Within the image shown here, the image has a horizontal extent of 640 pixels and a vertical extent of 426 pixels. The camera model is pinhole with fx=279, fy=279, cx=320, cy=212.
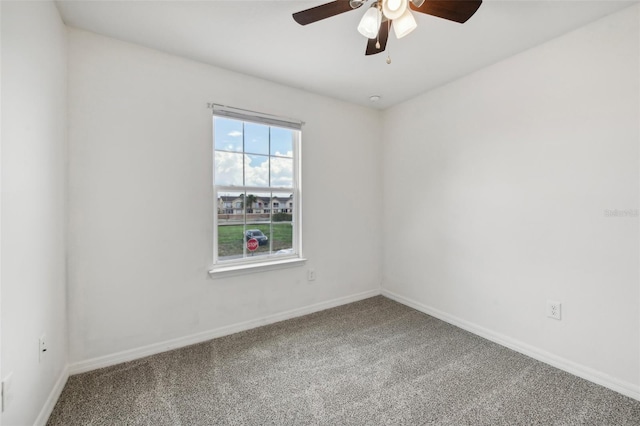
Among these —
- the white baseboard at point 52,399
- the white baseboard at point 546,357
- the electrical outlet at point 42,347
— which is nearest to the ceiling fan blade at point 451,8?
the white baseboard at point 546,357

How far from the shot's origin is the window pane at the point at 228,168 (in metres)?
2.51

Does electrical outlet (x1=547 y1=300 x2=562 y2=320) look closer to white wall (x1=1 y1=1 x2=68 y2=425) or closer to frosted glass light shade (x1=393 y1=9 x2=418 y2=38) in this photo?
frosted glass light shade (x1=393 y1=9 x2=418 y2=38)

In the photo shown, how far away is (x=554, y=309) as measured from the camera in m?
2.04

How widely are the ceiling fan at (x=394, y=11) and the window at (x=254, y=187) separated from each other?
1.30 meters

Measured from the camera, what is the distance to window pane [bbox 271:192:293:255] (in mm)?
2834

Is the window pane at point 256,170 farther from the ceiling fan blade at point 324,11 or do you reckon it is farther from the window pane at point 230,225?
the ceiling fan blade at point 324,11

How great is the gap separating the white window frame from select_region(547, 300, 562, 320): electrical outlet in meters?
2.06

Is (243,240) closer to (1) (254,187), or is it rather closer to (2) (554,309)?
(1) (254,187)

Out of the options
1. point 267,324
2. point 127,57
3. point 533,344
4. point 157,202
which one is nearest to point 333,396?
point 267,324

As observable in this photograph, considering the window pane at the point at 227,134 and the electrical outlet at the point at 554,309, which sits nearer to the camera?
the electrical outlet at the point at 554,309

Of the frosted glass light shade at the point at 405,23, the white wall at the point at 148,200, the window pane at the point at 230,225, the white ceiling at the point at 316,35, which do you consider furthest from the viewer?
the window pane at the point at 230,225

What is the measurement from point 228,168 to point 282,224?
0.77 metres

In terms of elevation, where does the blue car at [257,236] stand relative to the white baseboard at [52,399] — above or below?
above

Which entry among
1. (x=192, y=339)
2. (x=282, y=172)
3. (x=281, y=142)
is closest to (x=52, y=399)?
(x=192, y=339)
